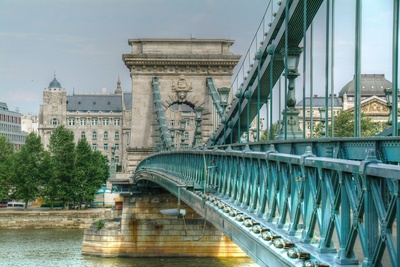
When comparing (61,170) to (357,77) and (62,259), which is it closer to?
(62,259)

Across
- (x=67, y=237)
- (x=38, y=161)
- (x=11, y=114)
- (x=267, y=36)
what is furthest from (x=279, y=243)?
(x=11, y=114)

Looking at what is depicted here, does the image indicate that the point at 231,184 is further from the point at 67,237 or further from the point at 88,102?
the point at 88,102

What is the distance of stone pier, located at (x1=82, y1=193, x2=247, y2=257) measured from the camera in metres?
50.3

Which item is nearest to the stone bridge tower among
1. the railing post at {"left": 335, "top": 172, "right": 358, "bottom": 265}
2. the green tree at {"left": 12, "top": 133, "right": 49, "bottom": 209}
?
the green tree at {"left": 12, "top": 133, "right": 49, "bottom": 209}

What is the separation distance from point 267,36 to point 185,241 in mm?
28556

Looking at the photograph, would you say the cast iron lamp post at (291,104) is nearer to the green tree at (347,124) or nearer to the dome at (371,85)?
the dome at (371,85)

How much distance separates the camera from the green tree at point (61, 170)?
83000 millimetres

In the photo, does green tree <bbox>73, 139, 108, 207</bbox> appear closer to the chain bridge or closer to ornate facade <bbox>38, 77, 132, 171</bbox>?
the chain bridge

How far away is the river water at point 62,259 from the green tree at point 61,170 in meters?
19.8

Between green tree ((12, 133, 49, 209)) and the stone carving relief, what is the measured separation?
2772 cm

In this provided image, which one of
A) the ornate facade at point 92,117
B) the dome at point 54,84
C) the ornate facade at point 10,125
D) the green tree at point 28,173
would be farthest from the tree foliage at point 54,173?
the dome at point 54,84

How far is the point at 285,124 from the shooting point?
1888cm

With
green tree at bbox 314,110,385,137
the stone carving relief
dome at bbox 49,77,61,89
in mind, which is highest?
dome at bbox 49,77,61,89

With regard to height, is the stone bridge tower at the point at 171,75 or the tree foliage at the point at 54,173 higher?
the stone bridge tower at the point at 171,75
